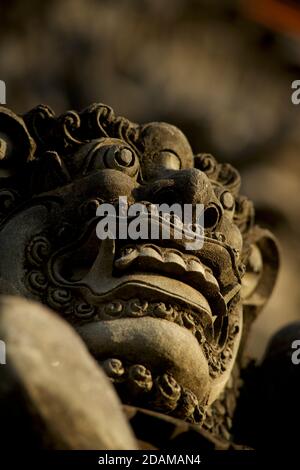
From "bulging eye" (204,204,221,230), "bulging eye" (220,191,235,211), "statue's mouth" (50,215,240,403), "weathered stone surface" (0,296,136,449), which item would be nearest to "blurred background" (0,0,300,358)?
"bulging eye" (220,191,235,211)

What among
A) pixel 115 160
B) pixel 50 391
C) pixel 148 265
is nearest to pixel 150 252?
pixel 148 265

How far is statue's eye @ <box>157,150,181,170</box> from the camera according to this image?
4477mm

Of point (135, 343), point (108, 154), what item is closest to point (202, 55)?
point (108, 154)

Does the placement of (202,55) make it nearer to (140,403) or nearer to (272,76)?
(272,76)

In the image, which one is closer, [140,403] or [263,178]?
[140,403]

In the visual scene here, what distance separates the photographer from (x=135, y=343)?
12.9ft

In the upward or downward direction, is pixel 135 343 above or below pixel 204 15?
below

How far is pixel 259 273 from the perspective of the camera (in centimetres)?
516

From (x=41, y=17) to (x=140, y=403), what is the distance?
125 inches

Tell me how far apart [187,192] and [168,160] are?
0.29 metres

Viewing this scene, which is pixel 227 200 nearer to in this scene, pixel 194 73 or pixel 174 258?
pixel 174 258

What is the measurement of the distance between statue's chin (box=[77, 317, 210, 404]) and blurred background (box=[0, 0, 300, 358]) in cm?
231

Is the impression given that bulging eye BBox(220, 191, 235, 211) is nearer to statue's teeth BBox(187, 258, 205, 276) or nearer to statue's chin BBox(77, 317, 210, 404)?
statue's teeth BBox(187, 258, 205, 276)

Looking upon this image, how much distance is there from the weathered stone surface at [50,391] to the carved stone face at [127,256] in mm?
556
